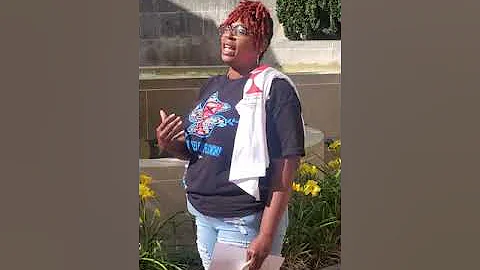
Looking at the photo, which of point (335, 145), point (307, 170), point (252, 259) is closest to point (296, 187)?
point (307, 170)

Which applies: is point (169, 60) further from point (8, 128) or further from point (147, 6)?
point (8, 128)

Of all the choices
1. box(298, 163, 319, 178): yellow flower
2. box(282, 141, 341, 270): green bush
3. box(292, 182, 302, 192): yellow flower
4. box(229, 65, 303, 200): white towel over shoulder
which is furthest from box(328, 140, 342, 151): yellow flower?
box(229, 65, 303, 200): white towel over shoulder

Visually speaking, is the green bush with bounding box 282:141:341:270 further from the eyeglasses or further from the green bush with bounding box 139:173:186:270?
the eyeglasses

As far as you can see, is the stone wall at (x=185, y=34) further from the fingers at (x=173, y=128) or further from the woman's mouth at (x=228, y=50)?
the fingers at (x=173, y=128)

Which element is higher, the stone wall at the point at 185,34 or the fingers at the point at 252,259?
the stone wall at the point at 185,34

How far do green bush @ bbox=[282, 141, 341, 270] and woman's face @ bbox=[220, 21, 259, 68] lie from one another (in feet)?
1.51

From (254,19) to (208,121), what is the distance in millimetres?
397

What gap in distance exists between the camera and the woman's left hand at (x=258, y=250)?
2.48 metres

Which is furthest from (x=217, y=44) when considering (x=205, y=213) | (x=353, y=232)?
(x=353, y=232)

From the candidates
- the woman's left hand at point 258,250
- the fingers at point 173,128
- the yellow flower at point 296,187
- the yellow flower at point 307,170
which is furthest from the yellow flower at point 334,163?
the fingers at point 173,128

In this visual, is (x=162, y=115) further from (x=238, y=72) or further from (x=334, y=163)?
(x=334, y=163)

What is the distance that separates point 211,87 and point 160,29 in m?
0.36

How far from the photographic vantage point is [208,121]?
2.51 metres

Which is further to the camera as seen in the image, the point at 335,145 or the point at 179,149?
the point at 335,145
